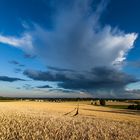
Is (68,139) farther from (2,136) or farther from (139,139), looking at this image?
(139,139)

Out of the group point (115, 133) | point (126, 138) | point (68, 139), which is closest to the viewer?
point (68, 139)

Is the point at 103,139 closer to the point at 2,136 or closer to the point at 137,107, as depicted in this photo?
the point at 2,136

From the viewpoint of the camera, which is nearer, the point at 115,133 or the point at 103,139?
the point at 103,139

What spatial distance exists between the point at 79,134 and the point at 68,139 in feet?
8.96

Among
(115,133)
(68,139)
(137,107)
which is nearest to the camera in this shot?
(68,139)

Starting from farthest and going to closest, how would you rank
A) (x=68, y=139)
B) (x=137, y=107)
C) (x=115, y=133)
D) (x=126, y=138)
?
(x=137, y=107) → (x=115, y=133) → (x=126, y=138) → (x=68, y=139)

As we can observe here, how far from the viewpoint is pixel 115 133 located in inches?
880

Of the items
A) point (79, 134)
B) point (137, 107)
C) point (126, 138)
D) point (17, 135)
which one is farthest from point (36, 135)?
point (137, 107)

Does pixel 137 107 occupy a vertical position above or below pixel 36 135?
above

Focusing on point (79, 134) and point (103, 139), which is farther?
point (79, 134)

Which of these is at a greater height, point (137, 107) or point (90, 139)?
point (137, 107)

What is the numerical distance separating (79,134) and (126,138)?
136 inches

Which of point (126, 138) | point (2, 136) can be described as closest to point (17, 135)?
point (2, 136)

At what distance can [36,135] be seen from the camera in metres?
18.9
